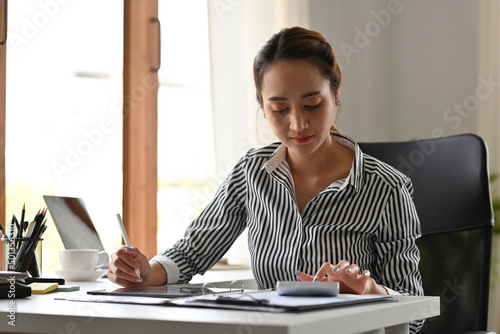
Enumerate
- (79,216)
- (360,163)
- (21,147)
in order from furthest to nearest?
1. (21,147)
2. (79,216)
3. (360,163)

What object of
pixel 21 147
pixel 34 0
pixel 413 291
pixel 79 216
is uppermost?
pixel 34 0

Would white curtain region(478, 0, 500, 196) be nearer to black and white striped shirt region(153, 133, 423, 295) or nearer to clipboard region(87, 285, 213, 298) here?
black and white striped shirt region(153, 133, 423, 295)

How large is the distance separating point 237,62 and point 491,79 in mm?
1078

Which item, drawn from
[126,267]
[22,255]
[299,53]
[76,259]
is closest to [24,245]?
[22,255]

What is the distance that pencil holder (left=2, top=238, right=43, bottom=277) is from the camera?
1.48m

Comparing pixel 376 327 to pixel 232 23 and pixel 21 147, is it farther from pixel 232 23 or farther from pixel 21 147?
pixel 232 23

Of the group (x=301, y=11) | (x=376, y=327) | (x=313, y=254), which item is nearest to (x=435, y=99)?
(x=301, y=11)

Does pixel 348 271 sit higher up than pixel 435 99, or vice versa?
pixel 435 99

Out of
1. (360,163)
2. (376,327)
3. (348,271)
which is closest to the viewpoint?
(376,327)

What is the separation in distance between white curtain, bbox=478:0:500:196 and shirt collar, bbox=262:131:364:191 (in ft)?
4.74

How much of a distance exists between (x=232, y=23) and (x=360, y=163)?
5.22 feet

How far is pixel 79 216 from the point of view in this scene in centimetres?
193

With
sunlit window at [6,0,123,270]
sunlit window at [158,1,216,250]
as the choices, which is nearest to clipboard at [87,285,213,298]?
sunlit window at [6,0,123,270]

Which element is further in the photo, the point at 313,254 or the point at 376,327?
the point at 313,254
